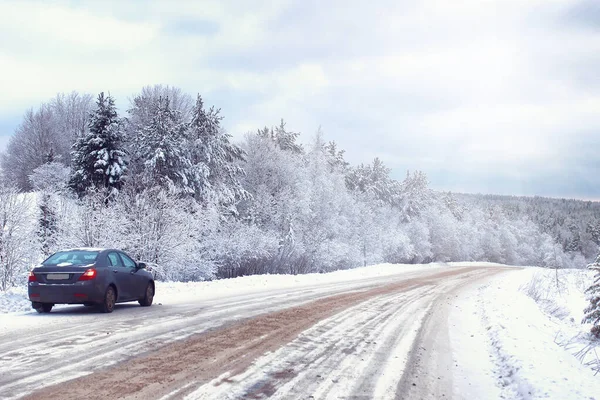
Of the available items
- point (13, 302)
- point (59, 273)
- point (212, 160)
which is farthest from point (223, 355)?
point (212, 160)

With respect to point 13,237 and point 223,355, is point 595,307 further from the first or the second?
point 13,237

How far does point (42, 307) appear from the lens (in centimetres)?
1162

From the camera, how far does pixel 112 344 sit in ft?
25.3

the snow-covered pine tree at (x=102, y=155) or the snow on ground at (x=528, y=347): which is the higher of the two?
the snow-covered pine tree at (x=102, y=155)

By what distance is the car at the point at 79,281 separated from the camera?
1136 centimetres

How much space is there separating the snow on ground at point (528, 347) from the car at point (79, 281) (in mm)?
8027

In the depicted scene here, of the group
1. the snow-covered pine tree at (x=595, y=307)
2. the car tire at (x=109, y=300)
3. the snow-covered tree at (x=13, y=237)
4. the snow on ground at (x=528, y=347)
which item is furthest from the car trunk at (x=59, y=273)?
the snow-covered pine tree at (x=595, y=307)

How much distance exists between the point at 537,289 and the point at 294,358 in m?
19.5

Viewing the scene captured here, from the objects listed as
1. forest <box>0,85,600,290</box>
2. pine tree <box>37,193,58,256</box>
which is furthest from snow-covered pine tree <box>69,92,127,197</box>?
pine tree <box>37,193,58,256</box>

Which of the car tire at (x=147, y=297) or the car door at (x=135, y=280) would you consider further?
the car tire at (x=147, y=297)

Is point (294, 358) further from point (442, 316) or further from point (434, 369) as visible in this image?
point (442, 316)

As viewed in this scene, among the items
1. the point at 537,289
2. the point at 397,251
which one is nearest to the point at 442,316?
the point at 537,289

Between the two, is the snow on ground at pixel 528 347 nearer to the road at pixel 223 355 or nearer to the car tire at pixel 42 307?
the road at pixel 223 355

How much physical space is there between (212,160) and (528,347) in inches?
1362
